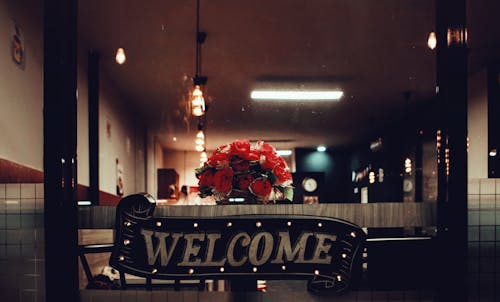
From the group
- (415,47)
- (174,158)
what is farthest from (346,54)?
(174,158)

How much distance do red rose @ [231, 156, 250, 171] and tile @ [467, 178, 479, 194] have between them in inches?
41.8

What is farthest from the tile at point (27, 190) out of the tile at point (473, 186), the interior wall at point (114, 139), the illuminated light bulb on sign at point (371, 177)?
the illuminated light bulb on sign at point (371, 177)

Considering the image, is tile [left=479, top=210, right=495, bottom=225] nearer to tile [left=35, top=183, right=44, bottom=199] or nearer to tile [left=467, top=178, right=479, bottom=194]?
tile [left=467, top=178, right=479, bottom=194]

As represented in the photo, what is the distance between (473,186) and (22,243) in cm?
220

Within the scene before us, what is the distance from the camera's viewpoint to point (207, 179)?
254 centimetres

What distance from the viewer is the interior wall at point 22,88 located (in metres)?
3.11

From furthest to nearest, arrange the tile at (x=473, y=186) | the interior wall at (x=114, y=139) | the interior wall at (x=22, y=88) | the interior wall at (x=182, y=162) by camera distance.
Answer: the interior wall at (x=182, y=162) → the interior wall at (x=114, y=139) → the interior wall at (x=22, y=88) → the tile at (x=473, y=186)

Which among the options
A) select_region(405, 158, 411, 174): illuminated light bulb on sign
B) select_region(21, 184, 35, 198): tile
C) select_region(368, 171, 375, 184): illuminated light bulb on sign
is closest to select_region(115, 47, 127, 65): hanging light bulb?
select_region(21, 184, 35, 198): tile

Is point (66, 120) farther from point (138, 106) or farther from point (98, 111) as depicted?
point (138, 106)

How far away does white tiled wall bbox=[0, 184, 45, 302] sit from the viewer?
8.18 feet

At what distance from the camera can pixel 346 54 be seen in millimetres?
5898

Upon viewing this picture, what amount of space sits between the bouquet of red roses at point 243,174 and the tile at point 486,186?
0.95 meters

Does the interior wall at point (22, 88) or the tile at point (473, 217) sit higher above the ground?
the interior wall at point (22, 88)

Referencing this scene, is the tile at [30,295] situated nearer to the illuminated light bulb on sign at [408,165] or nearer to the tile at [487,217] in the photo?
the tile at [487,217]
